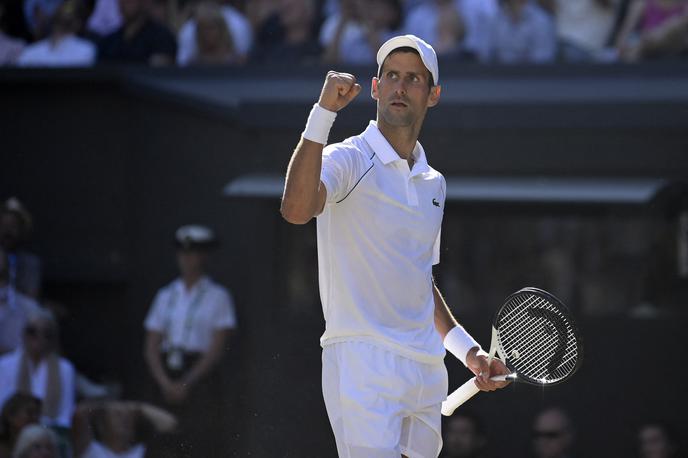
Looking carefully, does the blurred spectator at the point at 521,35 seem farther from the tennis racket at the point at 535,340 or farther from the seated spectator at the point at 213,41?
the tennis racket at the point at 535,340

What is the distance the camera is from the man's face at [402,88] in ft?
15.1

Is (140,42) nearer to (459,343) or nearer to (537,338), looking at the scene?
(459,343)

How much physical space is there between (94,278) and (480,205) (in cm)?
304

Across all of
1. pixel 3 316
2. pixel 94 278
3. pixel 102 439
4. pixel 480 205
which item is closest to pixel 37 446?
pixel 102 439

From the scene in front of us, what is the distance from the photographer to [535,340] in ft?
16.1

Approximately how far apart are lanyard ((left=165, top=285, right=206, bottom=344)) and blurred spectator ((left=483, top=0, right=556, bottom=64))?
265cm

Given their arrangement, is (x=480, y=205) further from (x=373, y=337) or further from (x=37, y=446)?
(x=373, y=337)

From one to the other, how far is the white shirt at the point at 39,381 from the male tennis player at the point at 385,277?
15.2 feet

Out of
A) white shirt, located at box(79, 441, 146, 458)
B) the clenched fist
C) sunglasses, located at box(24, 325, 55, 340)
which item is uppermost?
the clenched fist

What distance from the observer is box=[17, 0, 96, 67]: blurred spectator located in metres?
10.8

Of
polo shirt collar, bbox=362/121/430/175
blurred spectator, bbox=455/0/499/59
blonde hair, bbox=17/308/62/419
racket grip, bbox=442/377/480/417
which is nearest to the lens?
polo shirt collar, bbox=362/121/430/175

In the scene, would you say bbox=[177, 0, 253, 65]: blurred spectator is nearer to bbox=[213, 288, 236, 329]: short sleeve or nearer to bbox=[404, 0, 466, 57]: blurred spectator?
bbox=[404, 0, 466, 57]: blurred spectator

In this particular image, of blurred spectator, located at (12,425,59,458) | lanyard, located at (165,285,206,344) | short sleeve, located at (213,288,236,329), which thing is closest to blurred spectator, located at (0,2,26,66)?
lanyard, located at (165,285,206,344)

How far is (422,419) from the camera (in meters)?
4.59
